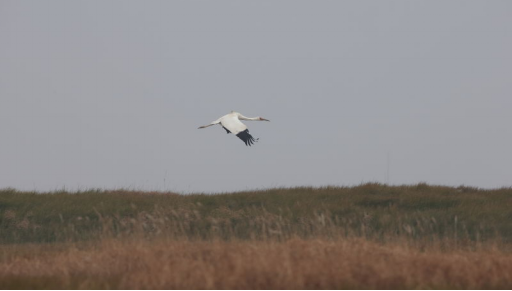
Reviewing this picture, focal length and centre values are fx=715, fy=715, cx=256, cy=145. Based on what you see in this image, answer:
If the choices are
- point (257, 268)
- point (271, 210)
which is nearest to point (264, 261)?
point (257, 268)

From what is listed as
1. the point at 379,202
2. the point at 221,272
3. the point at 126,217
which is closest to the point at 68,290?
the point at 221,272

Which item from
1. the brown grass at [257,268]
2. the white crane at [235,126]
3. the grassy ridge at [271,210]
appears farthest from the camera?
the white crane at [235,126]

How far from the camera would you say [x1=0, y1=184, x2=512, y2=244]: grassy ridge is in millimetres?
16266

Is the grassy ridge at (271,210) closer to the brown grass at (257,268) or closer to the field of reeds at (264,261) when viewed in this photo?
the field of reeds at (264,261)

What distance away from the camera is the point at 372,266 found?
8.97 metres

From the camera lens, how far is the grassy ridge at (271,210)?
640 inches

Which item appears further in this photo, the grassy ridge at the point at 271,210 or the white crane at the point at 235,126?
the white crane at the point at 235,126

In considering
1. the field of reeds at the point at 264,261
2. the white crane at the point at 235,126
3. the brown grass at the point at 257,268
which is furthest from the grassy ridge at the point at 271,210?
the brown grass at the point at 257,268

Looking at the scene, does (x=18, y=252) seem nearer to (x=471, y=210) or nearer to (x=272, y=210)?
(x=272, y=210)

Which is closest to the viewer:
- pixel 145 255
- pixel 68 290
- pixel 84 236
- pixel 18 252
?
pixel 68 290

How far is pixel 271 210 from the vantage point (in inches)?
690

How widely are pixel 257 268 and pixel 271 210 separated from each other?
896 centimetres

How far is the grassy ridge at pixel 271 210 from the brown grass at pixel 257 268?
17.3ft

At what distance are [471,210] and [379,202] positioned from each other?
225 cm
